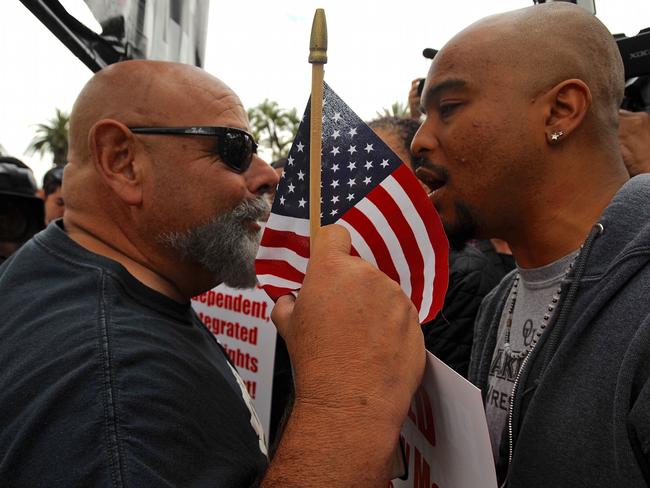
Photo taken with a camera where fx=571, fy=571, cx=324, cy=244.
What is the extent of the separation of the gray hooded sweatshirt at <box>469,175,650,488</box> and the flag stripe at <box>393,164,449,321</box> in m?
0.34

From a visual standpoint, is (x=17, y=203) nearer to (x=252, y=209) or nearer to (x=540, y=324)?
(x=252, y=209)

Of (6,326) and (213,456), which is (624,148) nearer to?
(213,456)

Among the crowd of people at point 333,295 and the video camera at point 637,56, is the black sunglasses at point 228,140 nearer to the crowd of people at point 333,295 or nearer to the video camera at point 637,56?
the crowd of people at point 333,295

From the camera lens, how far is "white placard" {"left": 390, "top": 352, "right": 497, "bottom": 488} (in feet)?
3.48

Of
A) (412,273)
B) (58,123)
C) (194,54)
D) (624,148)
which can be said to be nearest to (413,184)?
(412,273)

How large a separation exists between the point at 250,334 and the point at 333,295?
8.17 ft

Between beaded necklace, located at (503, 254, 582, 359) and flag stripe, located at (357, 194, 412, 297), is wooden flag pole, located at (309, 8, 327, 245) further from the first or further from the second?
beaded necklace, located at (503, 254, 582, 359)

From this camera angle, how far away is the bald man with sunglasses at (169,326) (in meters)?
1.06

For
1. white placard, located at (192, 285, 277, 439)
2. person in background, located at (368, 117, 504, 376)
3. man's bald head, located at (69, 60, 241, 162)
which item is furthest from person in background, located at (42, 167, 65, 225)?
person in background, located at (368, 117, 504, 376)

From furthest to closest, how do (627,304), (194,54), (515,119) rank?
(194,54) < (515,119) < (627,304)

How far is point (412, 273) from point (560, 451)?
53 centimetres

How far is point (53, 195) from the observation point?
5.51 metres

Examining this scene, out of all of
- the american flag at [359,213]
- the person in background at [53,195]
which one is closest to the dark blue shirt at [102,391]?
the american flag at [359,213]

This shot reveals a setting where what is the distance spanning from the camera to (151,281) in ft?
5.88
